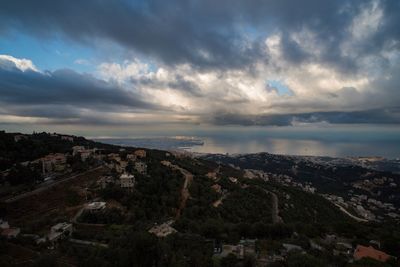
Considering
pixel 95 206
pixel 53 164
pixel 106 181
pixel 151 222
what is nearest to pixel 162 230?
pixel 151 222

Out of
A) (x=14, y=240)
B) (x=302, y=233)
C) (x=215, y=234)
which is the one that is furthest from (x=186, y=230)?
(x=14, y=240)

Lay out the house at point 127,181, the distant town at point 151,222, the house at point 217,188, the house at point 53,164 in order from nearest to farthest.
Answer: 1. the distant town at point 151,222
2. the house at point 127,181
3. the house at point 53,164
4. the house at point 217,188

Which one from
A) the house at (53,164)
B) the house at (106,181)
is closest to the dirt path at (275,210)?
the house at (106,181)

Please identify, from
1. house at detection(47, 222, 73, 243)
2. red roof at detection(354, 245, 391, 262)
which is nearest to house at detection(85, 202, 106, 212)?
house at detection(47, 222, 73, 243)

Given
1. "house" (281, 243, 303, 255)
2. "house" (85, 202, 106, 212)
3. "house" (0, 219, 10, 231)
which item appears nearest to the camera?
"house" (281, 243, 303, 255)

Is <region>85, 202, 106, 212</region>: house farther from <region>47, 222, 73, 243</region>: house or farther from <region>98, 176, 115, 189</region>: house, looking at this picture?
<region>98, 176, 115, 189</region>: house

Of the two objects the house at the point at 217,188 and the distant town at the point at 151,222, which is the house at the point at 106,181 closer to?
the distant town at the point at 151,222

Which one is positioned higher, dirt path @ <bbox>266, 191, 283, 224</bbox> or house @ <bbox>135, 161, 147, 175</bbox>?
house @ <bbox>135, 161, 147, 175</bbox>
